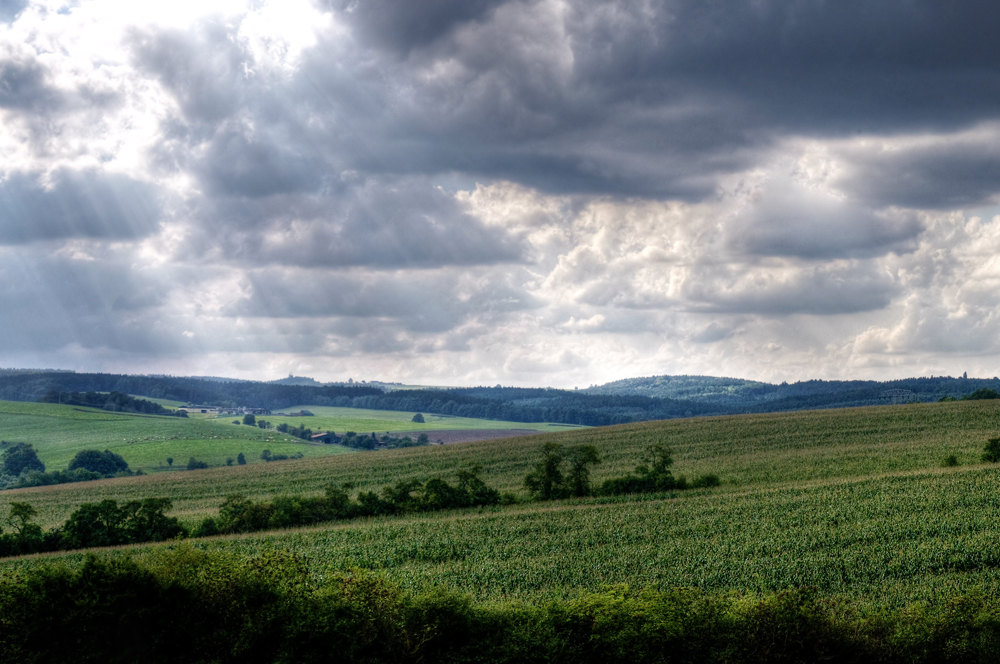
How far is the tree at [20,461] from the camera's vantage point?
135 metres

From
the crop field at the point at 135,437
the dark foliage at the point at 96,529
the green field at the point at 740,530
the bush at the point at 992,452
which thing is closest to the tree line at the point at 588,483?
the green field at the point at 740,530

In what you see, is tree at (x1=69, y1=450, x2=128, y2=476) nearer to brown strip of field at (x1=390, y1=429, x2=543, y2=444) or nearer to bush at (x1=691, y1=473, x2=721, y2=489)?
brown strip of field at (x1=390, y1=429, x2=543, y2=444)

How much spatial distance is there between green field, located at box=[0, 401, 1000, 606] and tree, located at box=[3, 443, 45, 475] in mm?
53075

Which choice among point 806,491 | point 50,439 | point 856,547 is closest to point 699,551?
point 856,547

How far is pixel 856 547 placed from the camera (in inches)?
1462

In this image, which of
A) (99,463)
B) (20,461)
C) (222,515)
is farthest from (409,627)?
(20,461)

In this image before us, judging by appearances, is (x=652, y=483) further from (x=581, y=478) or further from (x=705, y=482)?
(x=581, y=478)

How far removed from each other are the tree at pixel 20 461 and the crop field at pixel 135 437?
191 centimetres

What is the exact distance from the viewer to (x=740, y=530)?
4303cm

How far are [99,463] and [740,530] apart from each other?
12127 cm

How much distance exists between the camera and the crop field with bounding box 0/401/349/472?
139 meters

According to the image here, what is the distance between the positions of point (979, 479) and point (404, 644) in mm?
45138

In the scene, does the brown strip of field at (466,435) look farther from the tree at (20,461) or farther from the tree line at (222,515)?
the tree line at (222,515)

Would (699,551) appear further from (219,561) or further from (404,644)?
(219,561)
